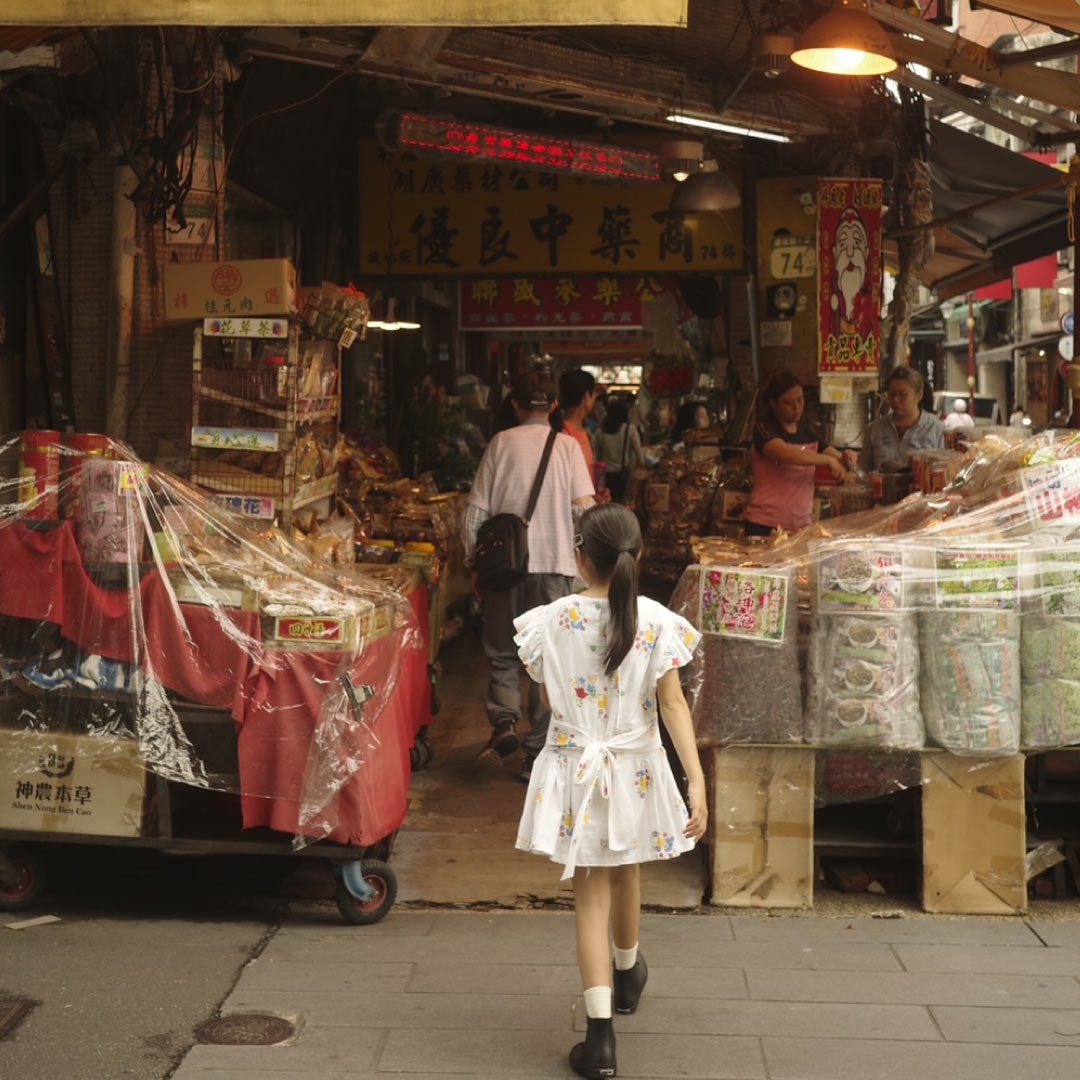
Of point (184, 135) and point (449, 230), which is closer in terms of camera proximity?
point (184, 135)

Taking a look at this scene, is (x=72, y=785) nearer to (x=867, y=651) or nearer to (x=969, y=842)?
(x=867, y=651)

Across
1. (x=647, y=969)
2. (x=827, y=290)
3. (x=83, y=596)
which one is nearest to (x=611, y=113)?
(x=827, y=290)

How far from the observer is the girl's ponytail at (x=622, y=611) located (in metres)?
4.18

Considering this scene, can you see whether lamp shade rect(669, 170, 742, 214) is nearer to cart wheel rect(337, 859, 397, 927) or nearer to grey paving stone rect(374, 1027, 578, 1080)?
cart wheel rect(337, 859, 397, 927)

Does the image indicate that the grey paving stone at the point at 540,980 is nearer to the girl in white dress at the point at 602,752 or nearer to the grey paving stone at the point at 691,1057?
the grey paving stone at the point at 691,1057

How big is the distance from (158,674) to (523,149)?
513 cm

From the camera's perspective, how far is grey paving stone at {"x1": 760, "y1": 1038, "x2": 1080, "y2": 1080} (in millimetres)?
4238

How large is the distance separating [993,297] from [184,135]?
3296 centimetres

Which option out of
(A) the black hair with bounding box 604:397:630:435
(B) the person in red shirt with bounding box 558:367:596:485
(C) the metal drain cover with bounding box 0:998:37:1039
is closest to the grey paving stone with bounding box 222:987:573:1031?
(C) the metal drain cover with bounding box 0:998:37:1039

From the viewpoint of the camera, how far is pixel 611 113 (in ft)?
33.3

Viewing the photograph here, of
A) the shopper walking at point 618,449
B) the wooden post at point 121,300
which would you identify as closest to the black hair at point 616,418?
the shopper walking at point 618,449

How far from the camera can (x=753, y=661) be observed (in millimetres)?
5816

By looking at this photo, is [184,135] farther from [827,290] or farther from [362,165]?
[827,290]

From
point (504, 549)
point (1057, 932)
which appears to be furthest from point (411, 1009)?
point (504, 549)
